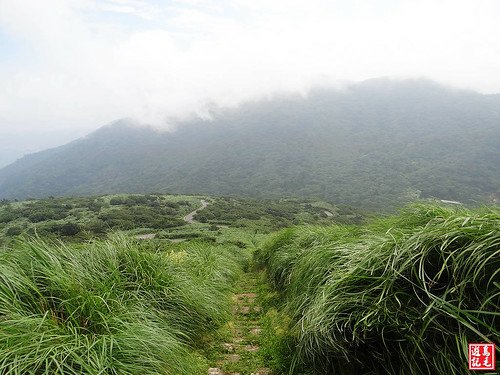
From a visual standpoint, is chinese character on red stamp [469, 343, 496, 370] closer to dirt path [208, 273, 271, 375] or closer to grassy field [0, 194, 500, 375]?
grassy field [0, 194, 500, 375]

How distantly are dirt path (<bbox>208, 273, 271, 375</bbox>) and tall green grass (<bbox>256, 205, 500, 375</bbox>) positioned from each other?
41.9 inches

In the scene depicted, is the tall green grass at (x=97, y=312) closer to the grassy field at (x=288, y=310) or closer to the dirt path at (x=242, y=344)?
the grassy field at (x=288, y=310)

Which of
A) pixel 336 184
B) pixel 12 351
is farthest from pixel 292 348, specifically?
pixel 336 184

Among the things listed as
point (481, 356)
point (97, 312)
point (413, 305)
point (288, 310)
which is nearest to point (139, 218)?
point (288, 310)

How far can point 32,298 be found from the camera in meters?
4.54

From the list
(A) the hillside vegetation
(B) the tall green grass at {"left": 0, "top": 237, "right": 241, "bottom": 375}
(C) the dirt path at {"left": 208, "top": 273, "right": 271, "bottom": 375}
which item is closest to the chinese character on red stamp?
(C) the dirt path at {"left": 208, "top": 273, "right": 271, "bottom": 375}

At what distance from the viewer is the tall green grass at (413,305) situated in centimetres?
340

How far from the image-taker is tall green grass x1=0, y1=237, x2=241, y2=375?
3652mm

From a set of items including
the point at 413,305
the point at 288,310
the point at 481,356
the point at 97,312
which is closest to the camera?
the point at 481,356

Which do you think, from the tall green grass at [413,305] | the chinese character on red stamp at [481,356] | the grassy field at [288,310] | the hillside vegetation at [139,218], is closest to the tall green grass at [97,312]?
the grassy field at [288,310]

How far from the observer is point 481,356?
3.12 meters

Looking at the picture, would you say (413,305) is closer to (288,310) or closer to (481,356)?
(481,356)

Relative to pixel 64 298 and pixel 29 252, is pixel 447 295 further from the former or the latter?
pixel 29 252

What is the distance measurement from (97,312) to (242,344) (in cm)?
303
